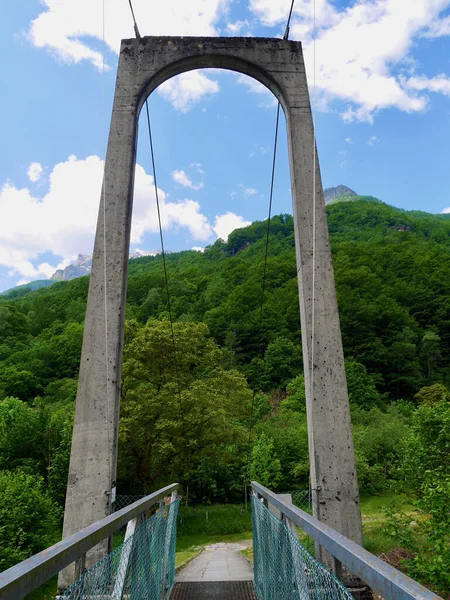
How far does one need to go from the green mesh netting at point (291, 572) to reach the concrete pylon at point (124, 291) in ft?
4.40

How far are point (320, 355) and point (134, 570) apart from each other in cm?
272

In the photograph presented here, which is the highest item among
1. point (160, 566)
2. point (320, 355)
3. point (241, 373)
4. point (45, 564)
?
point (241, 373)

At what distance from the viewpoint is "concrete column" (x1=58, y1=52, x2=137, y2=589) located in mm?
4156

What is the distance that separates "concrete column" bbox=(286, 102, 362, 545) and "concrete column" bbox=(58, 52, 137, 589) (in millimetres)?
1894

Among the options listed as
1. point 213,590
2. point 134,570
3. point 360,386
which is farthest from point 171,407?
point 360,386

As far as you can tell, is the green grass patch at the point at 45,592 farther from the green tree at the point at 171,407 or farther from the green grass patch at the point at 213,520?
the green grass patch at the point at 213,520

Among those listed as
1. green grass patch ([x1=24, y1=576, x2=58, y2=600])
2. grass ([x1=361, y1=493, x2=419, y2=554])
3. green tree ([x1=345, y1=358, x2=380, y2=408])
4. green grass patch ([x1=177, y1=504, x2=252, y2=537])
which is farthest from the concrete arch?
green tree ([x1=345, y1=358, x2=380, y2=408])

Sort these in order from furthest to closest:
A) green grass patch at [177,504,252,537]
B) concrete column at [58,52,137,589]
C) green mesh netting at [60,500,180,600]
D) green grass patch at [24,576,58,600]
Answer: green grass patch at [177,504,252,537] → green grass patch at [24,576,58,600] → concrete column at [58,52,137,589] → green mesh netting at [60,500,180,600]

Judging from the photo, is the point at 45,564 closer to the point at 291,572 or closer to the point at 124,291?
the point at 291,572

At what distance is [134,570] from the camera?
2414mm

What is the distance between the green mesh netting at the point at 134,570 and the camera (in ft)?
5.31

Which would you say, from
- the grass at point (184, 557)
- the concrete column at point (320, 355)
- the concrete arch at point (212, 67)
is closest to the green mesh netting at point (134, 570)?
the concrete column at point (320, 355)

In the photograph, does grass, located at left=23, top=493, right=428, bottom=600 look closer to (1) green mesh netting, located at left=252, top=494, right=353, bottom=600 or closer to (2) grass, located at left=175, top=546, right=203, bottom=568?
(2) grass, located at left=175, top=546, right=203, bottom=568

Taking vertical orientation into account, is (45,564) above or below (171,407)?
below
